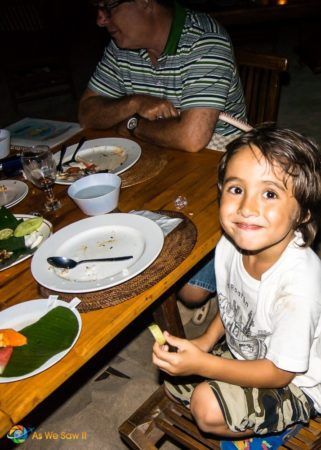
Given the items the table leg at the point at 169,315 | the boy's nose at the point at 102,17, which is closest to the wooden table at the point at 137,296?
the table leg at the point at 169,315

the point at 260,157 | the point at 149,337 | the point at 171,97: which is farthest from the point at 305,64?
the point at 260,157

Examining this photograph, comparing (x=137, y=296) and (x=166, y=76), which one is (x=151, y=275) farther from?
(x=166, y=76)

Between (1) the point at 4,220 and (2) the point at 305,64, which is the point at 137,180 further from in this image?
(2) the point at 305,64

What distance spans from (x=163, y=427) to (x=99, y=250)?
631 millimetres

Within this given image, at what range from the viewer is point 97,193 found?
4.86 ft

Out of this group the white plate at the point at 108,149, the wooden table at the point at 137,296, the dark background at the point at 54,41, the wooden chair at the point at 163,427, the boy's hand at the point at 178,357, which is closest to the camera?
the wooden table at the point at 137,296

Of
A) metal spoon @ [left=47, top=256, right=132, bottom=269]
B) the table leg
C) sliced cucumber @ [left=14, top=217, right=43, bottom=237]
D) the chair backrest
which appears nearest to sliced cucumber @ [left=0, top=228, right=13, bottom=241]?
sliced cucumber @ [left=14, top=217, right=43, bottom=237]

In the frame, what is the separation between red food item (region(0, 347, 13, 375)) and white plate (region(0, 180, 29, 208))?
0.75m

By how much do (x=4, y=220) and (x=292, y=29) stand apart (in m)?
8.19

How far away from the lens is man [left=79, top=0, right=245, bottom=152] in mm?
1851

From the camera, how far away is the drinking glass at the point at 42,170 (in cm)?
157

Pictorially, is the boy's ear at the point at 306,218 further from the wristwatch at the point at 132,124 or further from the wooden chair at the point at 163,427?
the wristwatch at the point at 132,124

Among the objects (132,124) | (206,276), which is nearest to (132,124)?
(132,124)

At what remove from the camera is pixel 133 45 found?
2.15 metres
